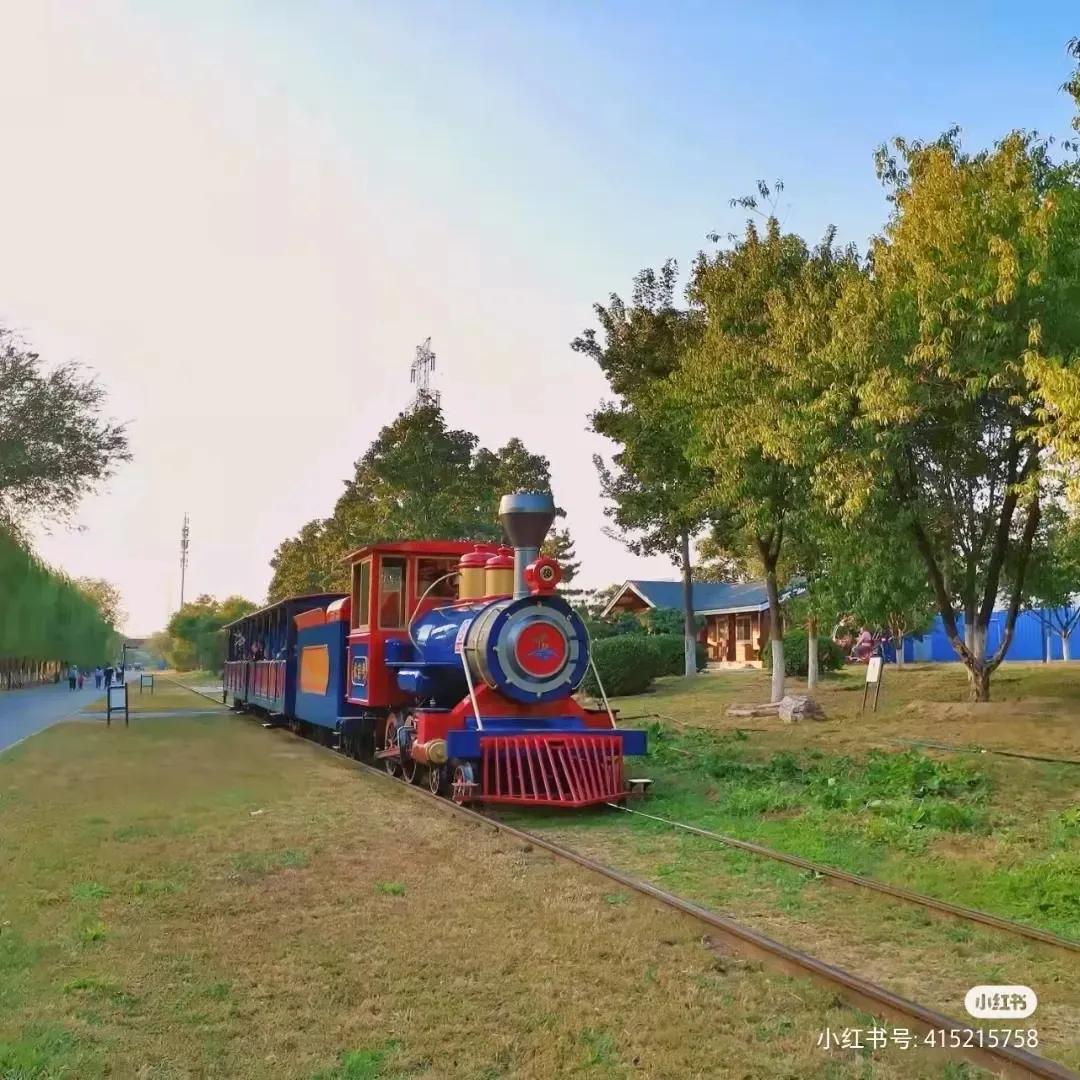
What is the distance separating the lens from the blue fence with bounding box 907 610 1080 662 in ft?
124

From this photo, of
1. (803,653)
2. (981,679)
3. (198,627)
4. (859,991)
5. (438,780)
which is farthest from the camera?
(198,627)

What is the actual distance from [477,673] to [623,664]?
17.4 meters

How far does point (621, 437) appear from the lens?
21.6 meters

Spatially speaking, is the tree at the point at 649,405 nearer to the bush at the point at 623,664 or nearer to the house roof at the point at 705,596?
the bush at the point at 623,664

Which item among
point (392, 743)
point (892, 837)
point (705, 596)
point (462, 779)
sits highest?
point (705, 596)

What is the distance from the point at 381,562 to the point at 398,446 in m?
18.3

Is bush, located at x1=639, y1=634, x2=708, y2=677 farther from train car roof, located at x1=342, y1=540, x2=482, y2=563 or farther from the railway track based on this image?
the railway track

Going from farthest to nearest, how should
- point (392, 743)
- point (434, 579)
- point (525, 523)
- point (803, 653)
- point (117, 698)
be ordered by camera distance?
point (803, 653)
point (117, 698)
point (434, 579)
point (392, 743)
point (525, 523)

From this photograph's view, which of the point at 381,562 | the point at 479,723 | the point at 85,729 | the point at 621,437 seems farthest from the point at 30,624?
the point at 479,723

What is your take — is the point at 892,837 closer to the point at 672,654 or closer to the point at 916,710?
the point at 916,710

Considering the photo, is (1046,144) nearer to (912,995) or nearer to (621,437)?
(621,437)

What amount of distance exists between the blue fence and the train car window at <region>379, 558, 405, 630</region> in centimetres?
2871

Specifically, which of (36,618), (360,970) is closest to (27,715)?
(36,618)

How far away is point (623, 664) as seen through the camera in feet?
90.7
